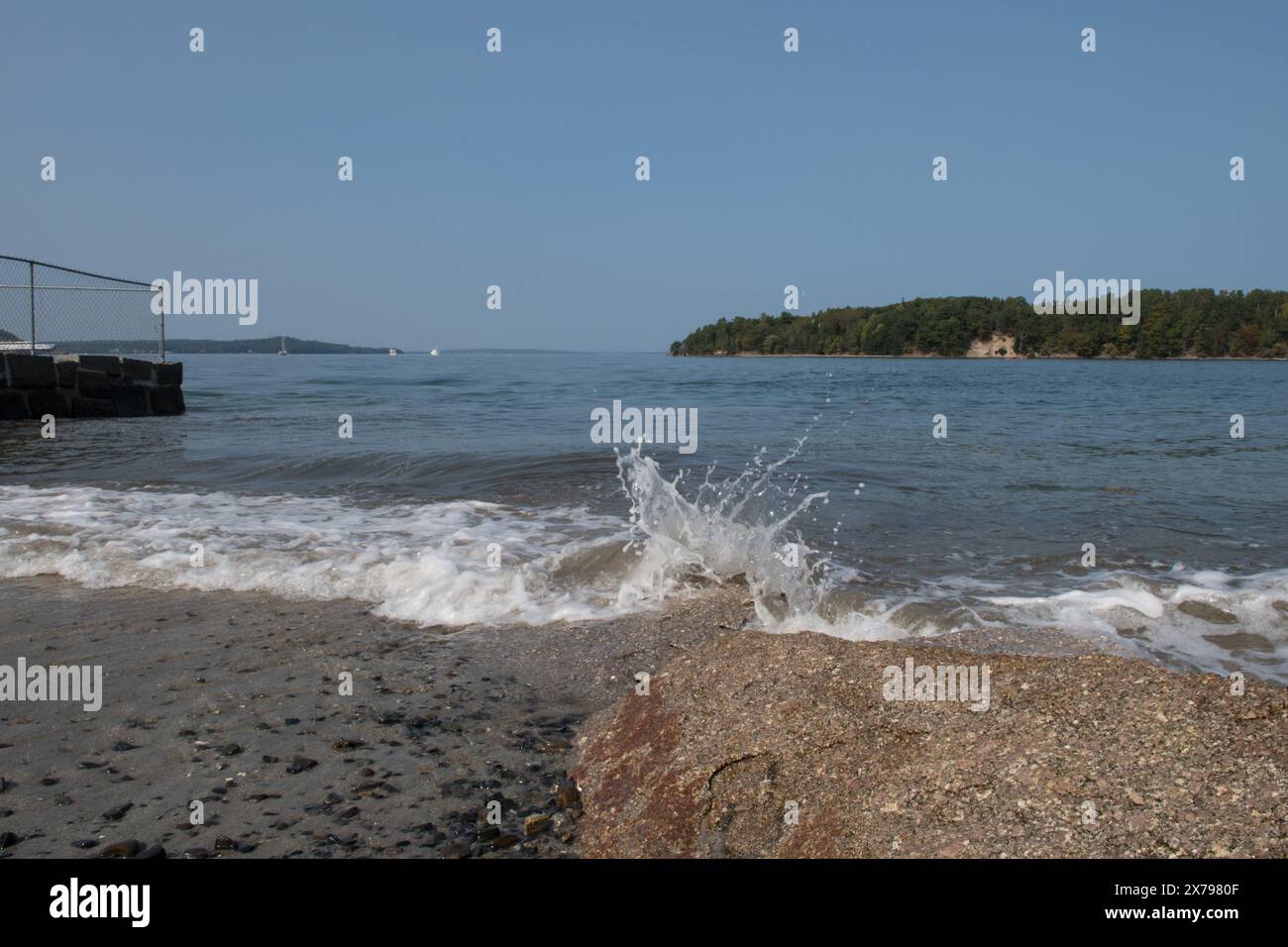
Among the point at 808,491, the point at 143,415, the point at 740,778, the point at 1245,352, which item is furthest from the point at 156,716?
the point at 1245,352

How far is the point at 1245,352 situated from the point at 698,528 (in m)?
109

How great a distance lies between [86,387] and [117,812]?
19.5 m

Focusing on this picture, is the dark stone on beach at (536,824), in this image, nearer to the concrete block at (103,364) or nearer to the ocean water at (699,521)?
the ocean water at (699,521)

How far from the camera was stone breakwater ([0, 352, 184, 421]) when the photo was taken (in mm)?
18016

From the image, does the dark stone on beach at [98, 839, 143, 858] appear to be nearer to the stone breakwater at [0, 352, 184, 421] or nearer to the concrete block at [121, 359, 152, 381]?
the stone breakwater at [0, 352, 184, 421]

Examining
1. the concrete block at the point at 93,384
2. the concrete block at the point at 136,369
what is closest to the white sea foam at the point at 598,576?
the concrete block at the point at 93,384

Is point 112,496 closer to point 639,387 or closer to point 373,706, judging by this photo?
point 373,706

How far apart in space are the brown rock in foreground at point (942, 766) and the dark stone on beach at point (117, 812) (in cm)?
177

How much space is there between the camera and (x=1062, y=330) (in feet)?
312

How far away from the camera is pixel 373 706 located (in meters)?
4.47

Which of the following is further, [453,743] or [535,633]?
[535,633]

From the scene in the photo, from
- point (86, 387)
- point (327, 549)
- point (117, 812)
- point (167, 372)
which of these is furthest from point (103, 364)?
point (117, 812)

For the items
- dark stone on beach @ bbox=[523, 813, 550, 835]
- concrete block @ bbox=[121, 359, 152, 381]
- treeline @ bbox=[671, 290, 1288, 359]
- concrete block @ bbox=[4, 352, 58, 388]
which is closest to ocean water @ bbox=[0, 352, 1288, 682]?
concrete block @ bbox=[4, 352, 58, 388]

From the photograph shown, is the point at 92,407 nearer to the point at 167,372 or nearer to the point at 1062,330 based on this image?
the point at 167,372
